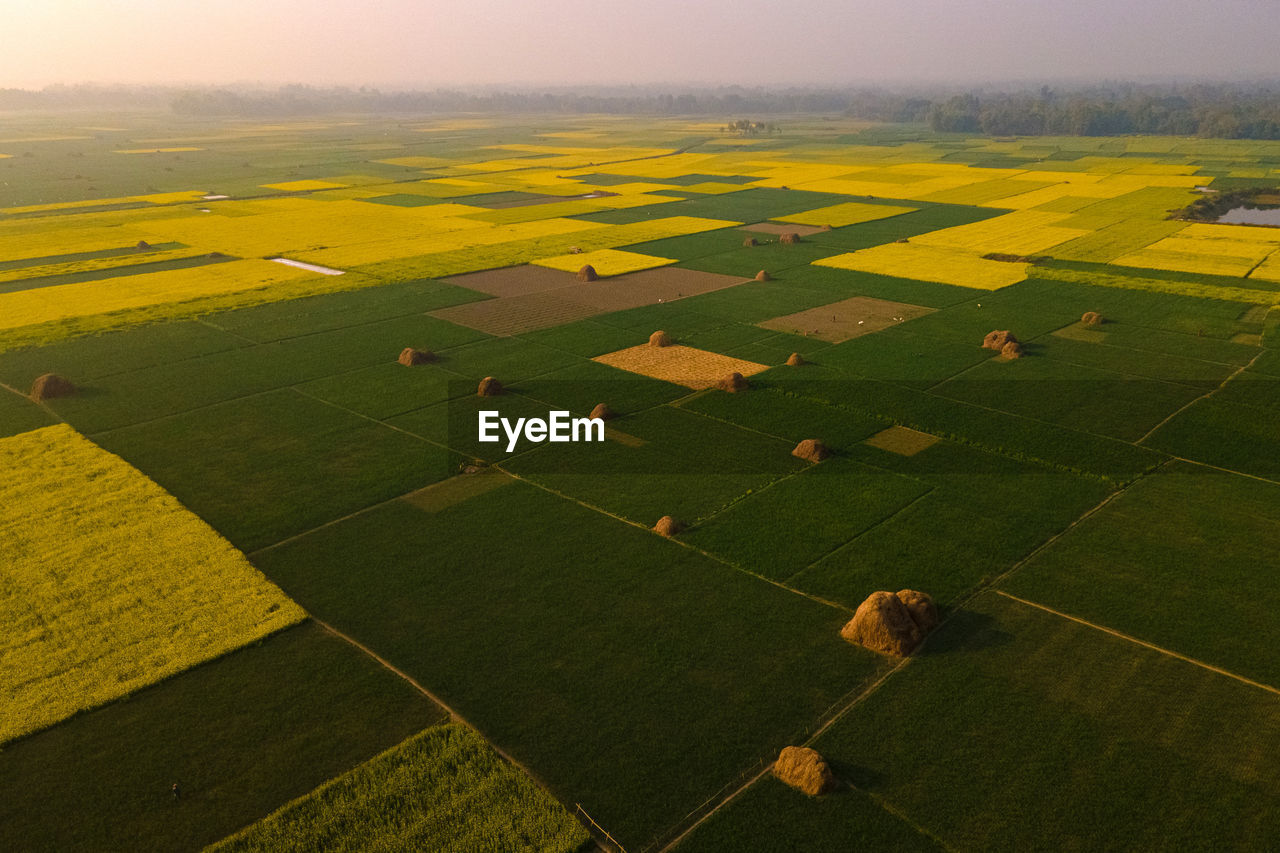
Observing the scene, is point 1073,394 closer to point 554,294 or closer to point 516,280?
point 554,294

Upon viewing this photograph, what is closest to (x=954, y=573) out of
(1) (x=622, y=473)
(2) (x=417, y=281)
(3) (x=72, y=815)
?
(1) (x=622, y=473)

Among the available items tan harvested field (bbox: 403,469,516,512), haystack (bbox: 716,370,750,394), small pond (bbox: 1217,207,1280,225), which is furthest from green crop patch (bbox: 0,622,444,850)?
small pond (bbox: 1217,207,1280,225)

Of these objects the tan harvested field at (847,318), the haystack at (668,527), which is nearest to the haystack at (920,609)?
the haystack at (668,527)

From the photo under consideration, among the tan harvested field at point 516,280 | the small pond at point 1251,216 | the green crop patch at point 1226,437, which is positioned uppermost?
the small pond at point 1251,216

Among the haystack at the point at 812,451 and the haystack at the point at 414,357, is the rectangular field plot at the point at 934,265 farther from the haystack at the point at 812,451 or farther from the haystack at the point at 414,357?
the haystack at the point at 414,357

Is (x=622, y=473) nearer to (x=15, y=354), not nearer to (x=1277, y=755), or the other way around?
(x=1277, y=755)

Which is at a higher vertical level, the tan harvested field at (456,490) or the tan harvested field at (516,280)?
the tan harvested field at (516,280)
